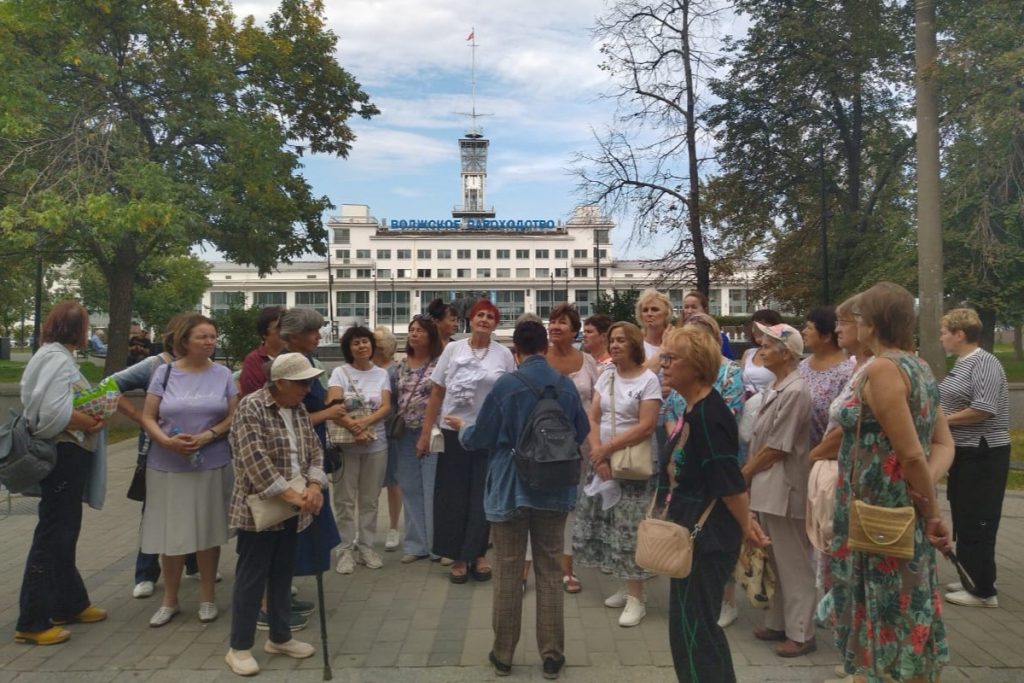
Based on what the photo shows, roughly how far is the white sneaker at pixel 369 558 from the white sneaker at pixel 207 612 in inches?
58.0

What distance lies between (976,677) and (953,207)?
17975 mm

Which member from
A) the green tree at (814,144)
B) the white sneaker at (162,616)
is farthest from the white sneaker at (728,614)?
the green tree at (814,144)

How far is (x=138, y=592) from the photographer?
18.4 ft

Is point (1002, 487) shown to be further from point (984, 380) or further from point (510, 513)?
point (510, 513)

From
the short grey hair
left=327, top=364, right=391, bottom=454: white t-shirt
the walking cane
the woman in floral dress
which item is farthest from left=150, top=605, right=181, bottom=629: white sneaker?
the woman in floral dress

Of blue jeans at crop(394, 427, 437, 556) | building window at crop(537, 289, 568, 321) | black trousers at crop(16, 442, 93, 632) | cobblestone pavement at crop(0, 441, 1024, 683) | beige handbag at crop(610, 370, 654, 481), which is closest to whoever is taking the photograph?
cobblestone pavement at crop(0, 441, 1024, 683)

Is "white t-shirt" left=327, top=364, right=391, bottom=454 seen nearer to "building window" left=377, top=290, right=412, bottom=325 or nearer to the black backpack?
the black backpack

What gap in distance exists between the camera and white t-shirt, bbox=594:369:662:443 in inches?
201

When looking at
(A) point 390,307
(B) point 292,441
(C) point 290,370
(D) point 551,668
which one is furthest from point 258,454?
(A) point 390,307

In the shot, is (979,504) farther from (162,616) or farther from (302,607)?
(162,616)

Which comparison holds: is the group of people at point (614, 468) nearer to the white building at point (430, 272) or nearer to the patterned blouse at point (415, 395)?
the patterned blouse at point (415, 395)

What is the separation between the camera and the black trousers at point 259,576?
4.34 metres

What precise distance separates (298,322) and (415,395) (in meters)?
1.74

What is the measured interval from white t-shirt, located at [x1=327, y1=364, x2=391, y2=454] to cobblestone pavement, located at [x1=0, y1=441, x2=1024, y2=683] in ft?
3.22
